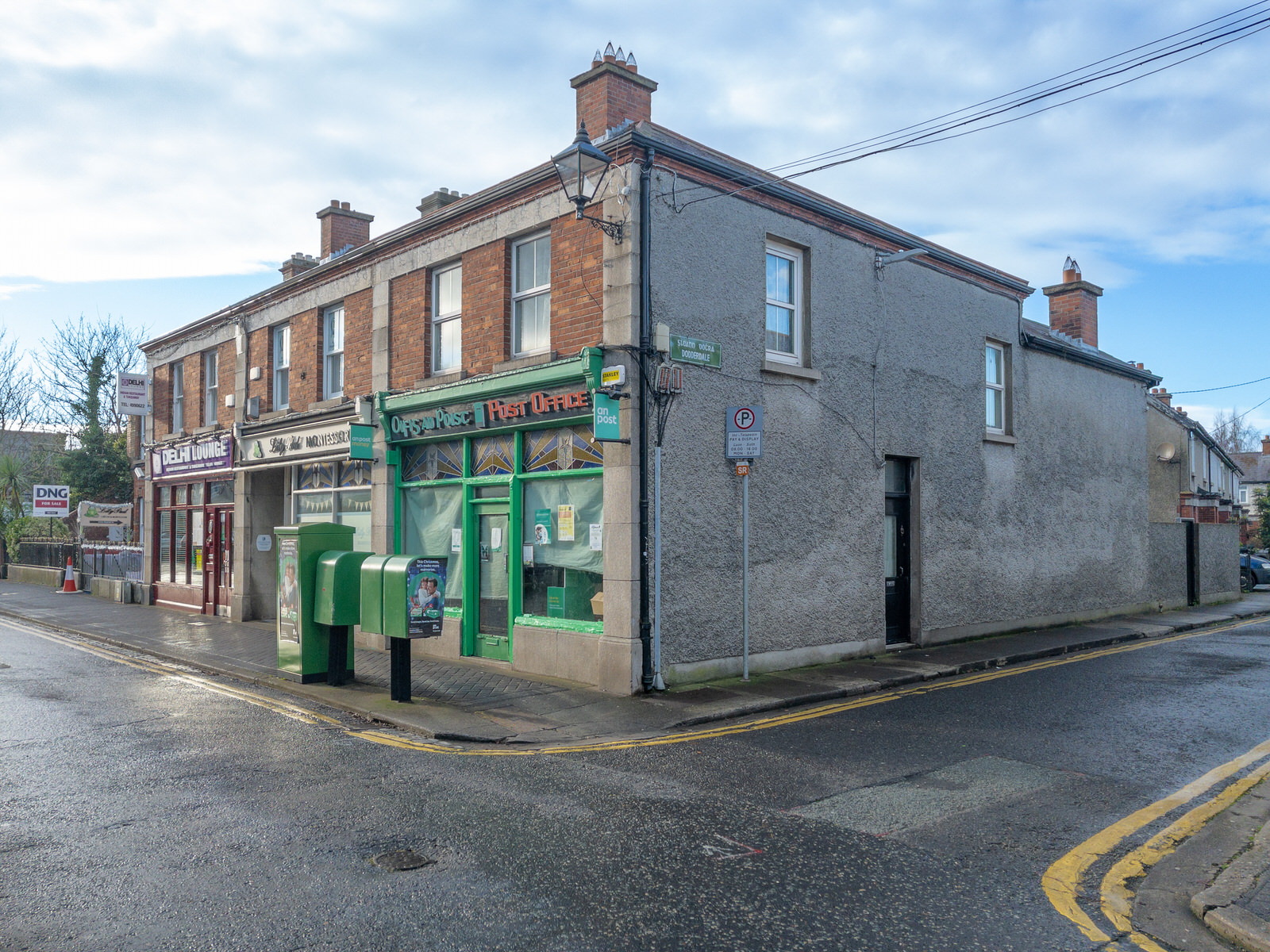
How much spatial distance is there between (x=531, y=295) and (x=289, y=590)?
4827 mm

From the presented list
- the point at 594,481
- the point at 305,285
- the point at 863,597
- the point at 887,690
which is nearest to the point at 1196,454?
the point at 863,597

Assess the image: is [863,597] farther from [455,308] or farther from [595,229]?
[455,308]

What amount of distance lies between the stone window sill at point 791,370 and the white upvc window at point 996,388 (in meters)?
5.38

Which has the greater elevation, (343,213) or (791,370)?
(343,213)

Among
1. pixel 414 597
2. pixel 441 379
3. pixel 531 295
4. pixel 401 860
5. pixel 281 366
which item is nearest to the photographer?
pixel 401 860

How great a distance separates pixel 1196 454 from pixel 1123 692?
19445 millimetres

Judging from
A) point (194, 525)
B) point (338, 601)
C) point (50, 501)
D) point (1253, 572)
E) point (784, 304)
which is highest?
point (784, 304)

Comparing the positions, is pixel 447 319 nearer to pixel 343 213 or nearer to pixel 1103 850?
pixel 343 213

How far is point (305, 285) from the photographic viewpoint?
16766mm

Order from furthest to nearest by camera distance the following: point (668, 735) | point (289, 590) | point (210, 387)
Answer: point (210, 387)
point (289, 590)
point (668, 735)

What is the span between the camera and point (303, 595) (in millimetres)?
10938

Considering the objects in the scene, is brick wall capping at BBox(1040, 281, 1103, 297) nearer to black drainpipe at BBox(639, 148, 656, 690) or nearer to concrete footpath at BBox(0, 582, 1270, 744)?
concrete footpath at BBox(0, 582, 1270, 744)

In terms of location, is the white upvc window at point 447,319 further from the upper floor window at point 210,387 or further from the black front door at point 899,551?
the upper floor window at point 210,387

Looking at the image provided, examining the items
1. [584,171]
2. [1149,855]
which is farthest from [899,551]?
[1149,855]
